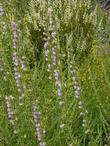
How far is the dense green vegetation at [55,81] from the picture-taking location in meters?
3.35

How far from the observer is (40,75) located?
4.55 metres

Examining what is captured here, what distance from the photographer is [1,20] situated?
185 inches

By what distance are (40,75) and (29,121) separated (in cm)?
93

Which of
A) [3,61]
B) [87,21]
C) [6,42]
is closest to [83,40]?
[87,21]

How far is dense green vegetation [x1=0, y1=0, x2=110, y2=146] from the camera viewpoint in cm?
335

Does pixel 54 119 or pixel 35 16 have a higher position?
pixel 35 16

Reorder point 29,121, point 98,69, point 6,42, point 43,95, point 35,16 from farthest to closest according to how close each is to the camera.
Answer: point 35,16 < point 6,42 < point 98,69 < point 43,95 < point 29,121

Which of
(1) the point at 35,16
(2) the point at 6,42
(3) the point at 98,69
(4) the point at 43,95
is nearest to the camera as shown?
(4) the point at 43,95

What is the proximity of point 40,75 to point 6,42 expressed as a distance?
2.11 feet

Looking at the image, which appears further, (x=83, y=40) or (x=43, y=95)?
(x=83, y=40)

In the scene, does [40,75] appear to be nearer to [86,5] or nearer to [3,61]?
[3,61]

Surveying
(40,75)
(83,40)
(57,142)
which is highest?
(83,40)

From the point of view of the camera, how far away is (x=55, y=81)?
3.89 m

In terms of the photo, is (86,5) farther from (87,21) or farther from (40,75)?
(40,75)
